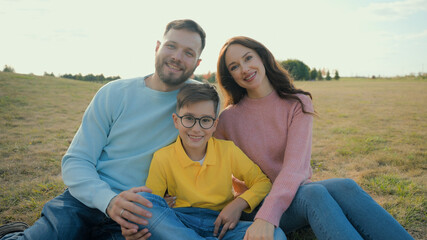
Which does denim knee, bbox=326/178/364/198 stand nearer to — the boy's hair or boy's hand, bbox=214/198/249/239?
boy's hand, bbox=214/198/249/239

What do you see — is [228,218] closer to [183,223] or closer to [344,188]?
[183,223]

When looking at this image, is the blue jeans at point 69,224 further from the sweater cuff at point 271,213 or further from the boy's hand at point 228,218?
the sweater cuff at point 271,213

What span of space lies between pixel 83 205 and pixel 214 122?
4.08 ft

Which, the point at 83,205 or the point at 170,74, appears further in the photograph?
the point at 170,74

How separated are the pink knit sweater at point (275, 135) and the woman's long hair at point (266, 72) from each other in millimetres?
81

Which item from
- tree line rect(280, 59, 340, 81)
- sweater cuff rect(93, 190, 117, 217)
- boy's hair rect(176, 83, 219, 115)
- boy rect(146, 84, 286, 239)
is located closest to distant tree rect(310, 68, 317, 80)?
tree line rect(280, 59, 340, 81)

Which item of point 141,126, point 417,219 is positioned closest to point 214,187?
point 141,126

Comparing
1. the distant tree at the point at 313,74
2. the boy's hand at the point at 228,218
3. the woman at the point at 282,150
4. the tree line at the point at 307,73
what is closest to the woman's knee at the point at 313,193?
the woman at the point at 282,150

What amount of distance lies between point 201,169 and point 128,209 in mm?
720

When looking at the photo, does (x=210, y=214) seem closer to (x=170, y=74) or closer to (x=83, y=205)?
(x=83, y=205)

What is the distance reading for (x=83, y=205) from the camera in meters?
2.35

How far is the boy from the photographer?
243 cm

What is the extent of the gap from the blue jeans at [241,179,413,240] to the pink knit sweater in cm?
14

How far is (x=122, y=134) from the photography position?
2.68 meters
